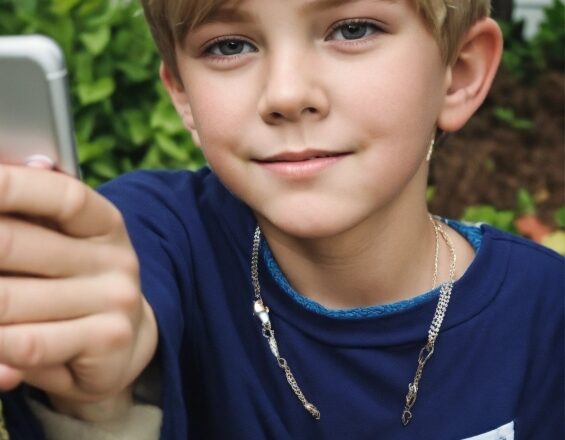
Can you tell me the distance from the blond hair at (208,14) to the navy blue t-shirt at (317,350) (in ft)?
0.99

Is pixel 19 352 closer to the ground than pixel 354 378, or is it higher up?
higher up

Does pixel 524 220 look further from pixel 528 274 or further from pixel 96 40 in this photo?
pixel 528 274

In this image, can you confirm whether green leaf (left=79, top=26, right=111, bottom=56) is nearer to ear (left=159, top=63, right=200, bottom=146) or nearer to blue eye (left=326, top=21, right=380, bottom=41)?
ear (left=159, top=63, right=200, bottom=146)

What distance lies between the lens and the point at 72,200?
38.9 inches

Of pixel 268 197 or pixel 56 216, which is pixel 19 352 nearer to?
pixel 56 216

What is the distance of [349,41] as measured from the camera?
1.55 metres

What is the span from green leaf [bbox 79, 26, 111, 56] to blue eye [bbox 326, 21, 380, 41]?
1.89 metres

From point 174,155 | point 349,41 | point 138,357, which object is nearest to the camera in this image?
point 138,357

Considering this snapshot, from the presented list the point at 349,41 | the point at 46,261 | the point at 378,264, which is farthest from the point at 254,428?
the point at 46,261

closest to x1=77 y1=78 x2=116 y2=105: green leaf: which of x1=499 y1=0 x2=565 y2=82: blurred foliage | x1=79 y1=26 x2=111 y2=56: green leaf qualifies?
x1=79 y1=26 x2=111 y2=56: green leaf

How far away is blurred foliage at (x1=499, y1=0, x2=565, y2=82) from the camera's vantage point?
567cm

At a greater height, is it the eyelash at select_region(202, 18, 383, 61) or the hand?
the eyelash at select_region(202, 18, 383, 61)

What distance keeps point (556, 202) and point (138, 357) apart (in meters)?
3.67

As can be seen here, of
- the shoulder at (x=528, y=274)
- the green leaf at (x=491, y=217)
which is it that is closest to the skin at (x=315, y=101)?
the shoulder at (x=528, y=274)
